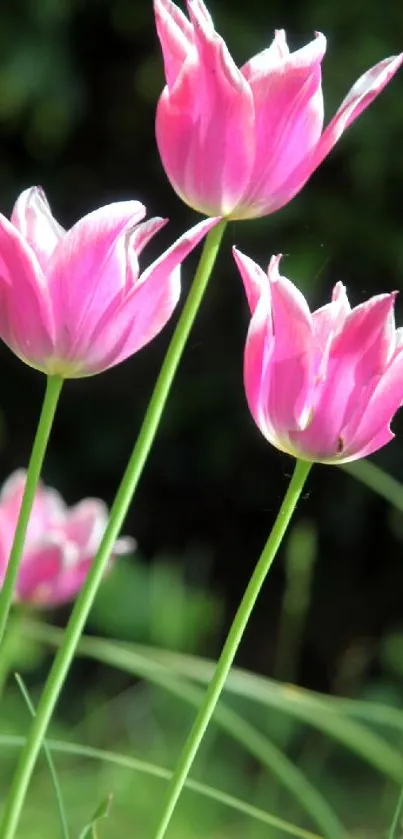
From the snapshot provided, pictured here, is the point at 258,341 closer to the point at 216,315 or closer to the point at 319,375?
the point at 319,375

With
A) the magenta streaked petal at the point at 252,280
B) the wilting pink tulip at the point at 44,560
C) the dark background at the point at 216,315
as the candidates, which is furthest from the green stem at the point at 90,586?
the dark background at the point at 216,315

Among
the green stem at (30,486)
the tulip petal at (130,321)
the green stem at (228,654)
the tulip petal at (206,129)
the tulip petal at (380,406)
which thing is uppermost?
the tulip petal at (206,129)

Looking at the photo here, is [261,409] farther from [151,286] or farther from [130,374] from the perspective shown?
[130,374]

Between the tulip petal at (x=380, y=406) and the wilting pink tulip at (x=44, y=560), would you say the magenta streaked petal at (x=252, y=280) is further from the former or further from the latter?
the wilting pink tulip at (x=44, y=560)

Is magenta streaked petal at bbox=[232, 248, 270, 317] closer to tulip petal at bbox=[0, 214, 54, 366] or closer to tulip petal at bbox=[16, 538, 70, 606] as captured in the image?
tulip petal at bbox=[0, 214, 54, 366]

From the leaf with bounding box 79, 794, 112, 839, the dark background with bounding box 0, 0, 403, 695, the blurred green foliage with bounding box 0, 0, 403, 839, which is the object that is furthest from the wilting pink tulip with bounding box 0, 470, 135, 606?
the dark background with bounding box 0, 0, 403, 695

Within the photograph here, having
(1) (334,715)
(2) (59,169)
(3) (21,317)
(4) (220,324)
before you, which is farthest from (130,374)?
(3) (21,317)

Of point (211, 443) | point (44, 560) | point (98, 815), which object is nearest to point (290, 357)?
point (98, 815)
